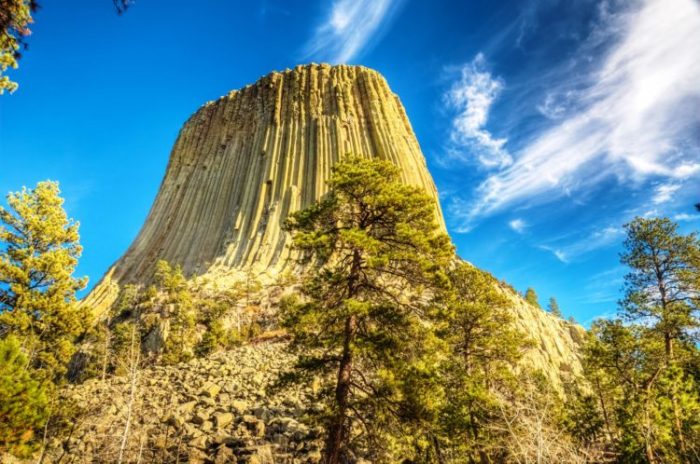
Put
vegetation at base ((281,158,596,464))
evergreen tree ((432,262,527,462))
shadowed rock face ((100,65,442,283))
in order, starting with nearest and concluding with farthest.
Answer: vegetation at base ((281,158,596,464)) < evergreen tree ((432,262,527,462)) < shadowed rock face ((100,65,442,283))

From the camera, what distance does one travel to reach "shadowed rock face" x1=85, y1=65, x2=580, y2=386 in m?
43.0

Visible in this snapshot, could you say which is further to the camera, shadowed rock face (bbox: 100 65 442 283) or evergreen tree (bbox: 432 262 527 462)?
shadowed rock face (bbox: 100 65 442 283)

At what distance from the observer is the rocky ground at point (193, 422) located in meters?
9.57

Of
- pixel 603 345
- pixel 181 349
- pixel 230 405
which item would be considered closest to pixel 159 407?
pixel 230 405

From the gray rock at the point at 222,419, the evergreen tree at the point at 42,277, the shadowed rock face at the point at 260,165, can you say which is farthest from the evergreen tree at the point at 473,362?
the shadowed rock face at the point at 260,165

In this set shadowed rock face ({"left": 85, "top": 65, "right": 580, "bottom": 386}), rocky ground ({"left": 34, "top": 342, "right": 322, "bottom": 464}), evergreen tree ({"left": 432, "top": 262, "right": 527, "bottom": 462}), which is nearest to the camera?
rocky ground ({"left": 34, "top": 342, "right": 322, "bottom": 464})

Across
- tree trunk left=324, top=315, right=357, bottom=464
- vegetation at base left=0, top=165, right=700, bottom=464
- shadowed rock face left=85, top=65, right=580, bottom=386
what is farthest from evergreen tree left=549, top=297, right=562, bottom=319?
tree trunk left=324, top=315, right=357, bottom=464

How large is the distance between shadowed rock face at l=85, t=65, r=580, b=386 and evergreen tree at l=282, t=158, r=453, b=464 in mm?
27183

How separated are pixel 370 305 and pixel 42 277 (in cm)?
1450

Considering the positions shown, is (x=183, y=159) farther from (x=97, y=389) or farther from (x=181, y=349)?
(x=97, y=389)

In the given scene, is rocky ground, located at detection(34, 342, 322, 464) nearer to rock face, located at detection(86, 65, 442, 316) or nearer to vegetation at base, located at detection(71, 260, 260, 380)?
vegetation at base, located at detection(71, 260, 260, 380)

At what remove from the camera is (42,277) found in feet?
48.5

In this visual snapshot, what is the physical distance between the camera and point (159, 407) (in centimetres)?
1288

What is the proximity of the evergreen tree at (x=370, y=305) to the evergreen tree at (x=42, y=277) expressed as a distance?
1152 cm
